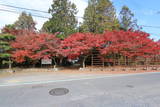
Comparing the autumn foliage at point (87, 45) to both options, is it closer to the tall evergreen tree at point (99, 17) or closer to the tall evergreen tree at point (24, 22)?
the tall evergreen tree at point (99, 17)

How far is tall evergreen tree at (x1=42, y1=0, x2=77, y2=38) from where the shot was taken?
1548cm

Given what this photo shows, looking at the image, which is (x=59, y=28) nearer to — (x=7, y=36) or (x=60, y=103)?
(x=7, y=36)

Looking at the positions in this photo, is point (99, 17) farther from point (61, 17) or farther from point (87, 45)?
point (87, 45)

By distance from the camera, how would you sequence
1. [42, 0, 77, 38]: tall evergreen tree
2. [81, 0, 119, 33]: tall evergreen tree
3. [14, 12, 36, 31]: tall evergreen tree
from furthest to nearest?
1. [14, 12, 36, 31]: tall evergreen tree
2. [81, 0, 119, 33]: tall evergreen tree
3. [42, 0, 77, 38]: tall evergreen tree

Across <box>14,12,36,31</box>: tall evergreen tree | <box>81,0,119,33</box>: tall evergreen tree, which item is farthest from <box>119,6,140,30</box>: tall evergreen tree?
<box>14,12,36,31</box>: tall evergreen tree

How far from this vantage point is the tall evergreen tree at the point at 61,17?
15484mm

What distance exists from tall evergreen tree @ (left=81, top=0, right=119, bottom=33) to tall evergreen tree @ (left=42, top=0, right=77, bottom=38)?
6.82 ft

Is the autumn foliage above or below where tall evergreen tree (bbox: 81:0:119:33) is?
below

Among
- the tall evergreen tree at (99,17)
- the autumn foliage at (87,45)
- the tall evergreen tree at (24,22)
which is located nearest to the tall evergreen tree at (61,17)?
the tall evergreen tree at (99,17)

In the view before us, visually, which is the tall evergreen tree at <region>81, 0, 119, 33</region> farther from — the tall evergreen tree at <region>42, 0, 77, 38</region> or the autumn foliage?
the autumn foliage

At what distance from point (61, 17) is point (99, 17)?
6.11 meters

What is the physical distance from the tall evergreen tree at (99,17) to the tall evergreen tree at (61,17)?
2078 mm

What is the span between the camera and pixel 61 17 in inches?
635

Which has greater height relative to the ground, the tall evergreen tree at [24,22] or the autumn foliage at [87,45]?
the tall evergreen tree at [24,22]
